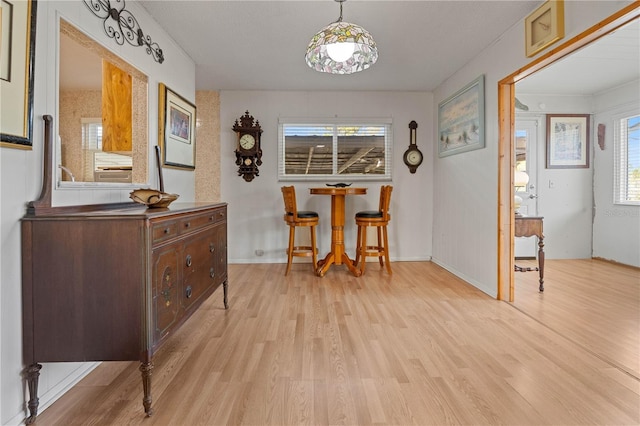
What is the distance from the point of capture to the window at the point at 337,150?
4680 millimetres

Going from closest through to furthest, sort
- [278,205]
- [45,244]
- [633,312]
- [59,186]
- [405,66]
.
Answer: [45,244]
[59,186]
[633,312]
[405,66]
[278,205]

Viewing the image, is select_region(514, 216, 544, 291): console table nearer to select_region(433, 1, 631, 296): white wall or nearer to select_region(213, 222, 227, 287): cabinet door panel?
select_region(433, 1, 631, 296): white wall

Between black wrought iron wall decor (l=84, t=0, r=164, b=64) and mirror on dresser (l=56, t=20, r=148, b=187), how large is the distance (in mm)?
159

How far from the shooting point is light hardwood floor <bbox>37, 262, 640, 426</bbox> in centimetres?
146

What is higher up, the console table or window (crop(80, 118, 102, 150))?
window (crop(80, 118, 102, 150))

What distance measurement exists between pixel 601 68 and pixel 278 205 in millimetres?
4323

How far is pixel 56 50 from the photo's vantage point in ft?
5.32

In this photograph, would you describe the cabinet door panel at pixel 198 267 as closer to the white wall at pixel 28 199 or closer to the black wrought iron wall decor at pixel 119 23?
the white wall at pixel 28 199

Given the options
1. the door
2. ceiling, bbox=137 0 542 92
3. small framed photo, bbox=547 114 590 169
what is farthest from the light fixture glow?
small framed photo, bbox=547 114 590 169

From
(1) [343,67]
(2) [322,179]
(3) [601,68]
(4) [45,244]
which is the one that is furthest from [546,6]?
(4) [45,244]

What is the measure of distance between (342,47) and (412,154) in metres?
2.87

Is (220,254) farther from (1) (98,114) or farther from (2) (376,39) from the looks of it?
(1) (98,114)

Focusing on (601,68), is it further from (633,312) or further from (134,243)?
(134,243)

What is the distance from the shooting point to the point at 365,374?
1.78 m
